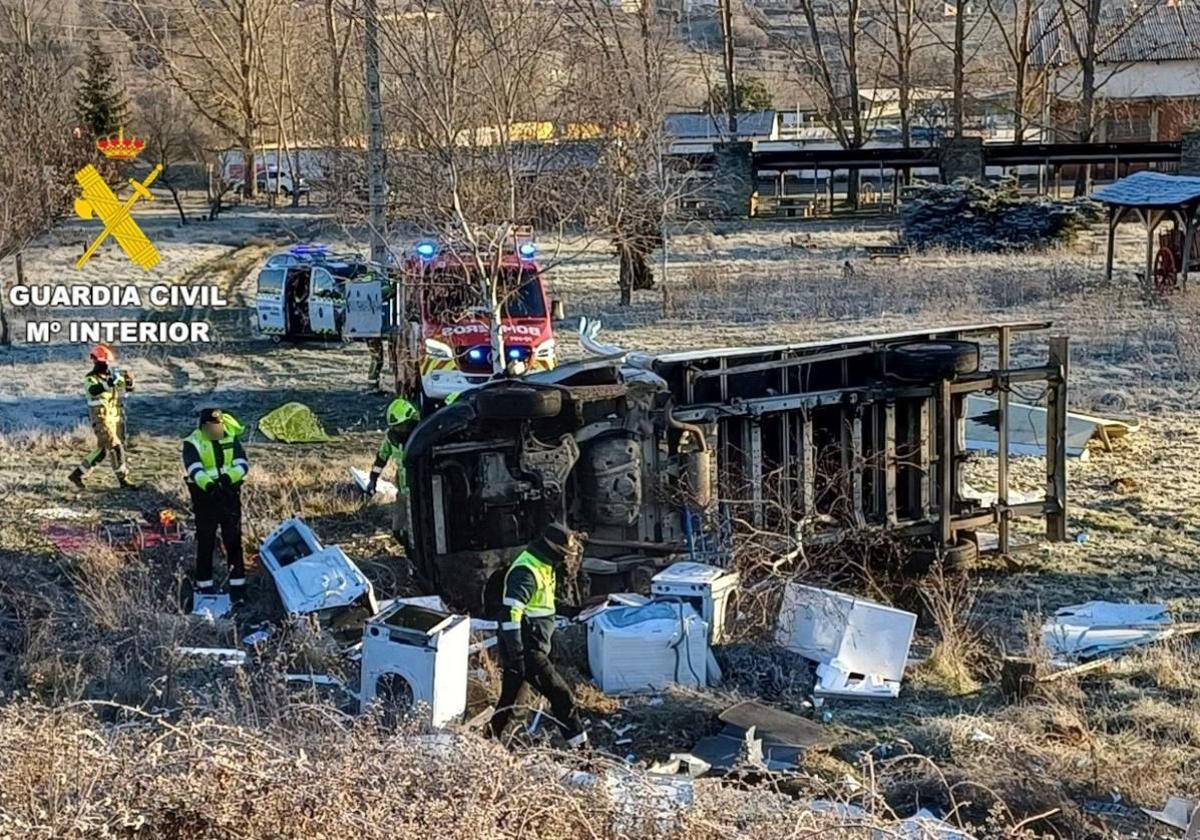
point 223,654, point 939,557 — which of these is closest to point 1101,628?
point 939,557

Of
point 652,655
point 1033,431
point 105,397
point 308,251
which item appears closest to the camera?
point 652,655

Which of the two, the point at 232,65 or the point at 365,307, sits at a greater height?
the point at 232,65

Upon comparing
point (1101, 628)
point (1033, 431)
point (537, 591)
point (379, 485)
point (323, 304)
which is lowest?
point (1101, 628)

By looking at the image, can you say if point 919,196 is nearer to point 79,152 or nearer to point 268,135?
point 79,152

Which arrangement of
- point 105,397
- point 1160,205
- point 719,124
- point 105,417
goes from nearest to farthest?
point 105,417 → point 105,397 → point 1160,205 → point 719,124

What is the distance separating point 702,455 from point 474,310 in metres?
7.54

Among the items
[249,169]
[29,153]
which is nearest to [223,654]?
[29,153]

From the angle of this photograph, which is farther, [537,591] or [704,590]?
[704,590]

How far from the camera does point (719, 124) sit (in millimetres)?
62375

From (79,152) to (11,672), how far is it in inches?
1168

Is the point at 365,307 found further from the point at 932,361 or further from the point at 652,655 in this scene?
the point at 652,655

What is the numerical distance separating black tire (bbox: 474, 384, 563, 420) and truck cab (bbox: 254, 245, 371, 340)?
14007mm

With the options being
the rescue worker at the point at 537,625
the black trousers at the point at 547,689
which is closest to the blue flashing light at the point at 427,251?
the rescue worker at the point at 537,625

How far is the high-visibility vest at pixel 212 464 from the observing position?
10.6m
